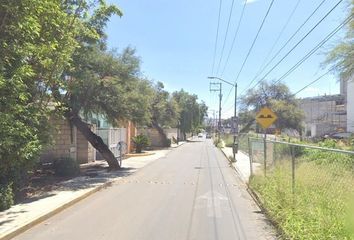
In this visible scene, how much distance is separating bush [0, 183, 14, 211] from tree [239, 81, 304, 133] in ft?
218

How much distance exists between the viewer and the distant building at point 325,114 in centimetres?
10504

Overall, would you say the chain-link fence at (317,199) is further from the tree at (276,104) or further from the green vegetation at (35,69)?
the tree at (276,104)

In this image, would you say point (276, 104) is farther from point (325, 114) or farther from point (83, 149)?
point (83, 149)

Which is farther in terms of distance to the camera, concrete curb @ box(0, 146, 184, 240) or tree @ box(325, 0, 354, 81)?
tree @ box(325, 0, 354, 81)

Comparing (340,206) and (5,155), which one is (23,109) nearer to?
(5,155)

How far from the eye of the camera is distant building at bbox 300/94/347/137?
4135 inches

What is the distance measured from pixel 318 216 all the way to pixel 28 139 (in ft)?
23.9

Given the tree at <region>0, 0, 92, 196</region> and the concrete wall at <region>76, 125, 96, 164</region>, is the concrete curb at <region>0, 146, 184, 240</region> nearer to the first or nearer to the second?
the tree at <region>0, 0, 92, 196</region>

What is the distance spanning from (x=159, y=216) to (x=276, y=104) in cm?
6671

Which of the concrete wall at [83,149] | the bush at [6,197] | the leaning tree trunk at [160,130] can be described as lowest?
the bush at [6,197]

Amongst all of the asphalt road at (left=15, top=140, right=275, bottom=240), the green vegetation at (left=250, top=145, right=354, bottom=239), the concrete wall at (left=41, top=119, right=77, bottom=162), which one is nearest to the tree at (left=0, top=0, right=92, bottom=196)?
the asphalt road at (left=15, top=140, right=275, bottom=240)


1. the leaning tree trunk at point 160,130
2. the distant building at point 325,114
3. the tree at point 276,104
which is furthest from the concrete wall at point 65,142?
the distant building at point 325,114

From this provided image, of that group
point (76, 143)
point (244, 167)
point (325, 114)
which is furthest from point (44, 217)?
point (325, 114)

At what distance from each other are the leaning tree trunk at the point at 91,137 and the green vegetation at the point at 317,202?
44.8 ft
